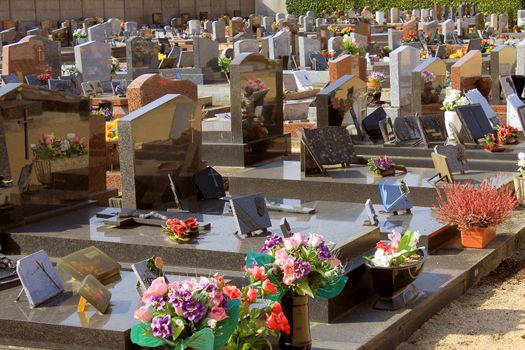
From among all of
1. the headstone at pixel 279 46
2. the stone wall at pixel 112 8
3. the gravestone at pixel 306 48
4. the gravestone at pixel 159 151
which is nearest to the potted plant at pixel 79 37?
the stone wall at pixel 112 8

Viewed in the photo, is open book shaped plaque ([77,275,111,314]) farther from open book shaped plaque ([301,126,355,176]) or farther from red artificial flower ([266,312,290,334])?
open book shaped plaque ([301,126,355,176])

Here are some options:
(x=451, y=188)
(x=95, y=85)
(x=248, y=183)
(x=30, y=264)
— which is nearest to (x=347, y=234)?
(x=451, y=188)

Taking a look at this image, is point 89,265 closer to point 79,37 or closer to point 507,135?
point 507,135

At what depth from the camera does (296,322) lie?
6.72 m

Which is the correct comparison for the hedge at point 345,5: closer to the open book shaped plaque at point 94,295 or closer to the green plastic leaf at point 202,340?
the open book shaped plaque at point 94,295

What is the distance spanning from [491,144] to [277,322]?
7.57 meters

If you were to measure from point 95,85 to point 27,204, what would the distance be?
11.6 m

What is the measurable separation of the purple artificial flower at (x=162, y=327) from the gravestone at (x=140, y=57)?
18.8 meters

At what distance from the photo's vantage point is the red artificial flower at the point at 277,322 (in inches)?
242

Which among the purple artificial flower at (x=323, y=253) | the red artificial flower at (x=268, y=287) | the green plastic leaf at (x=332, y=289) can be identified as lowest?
the green plastic leaf at (x=332, y=289)

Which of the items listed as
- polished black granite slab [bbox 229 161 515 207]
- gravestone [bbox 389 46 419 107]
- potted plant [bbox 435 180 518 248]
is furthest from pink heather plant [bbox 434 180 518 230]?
gravestone [bbox 389 46 419 107]

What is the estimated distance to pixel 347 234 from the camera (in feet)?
29.1

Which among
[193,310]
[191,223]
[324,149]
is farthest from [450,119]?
[193,310]

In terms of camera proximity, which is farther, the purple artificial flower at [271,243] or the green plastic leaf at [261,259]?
the purple artificial flower at [271,243]
